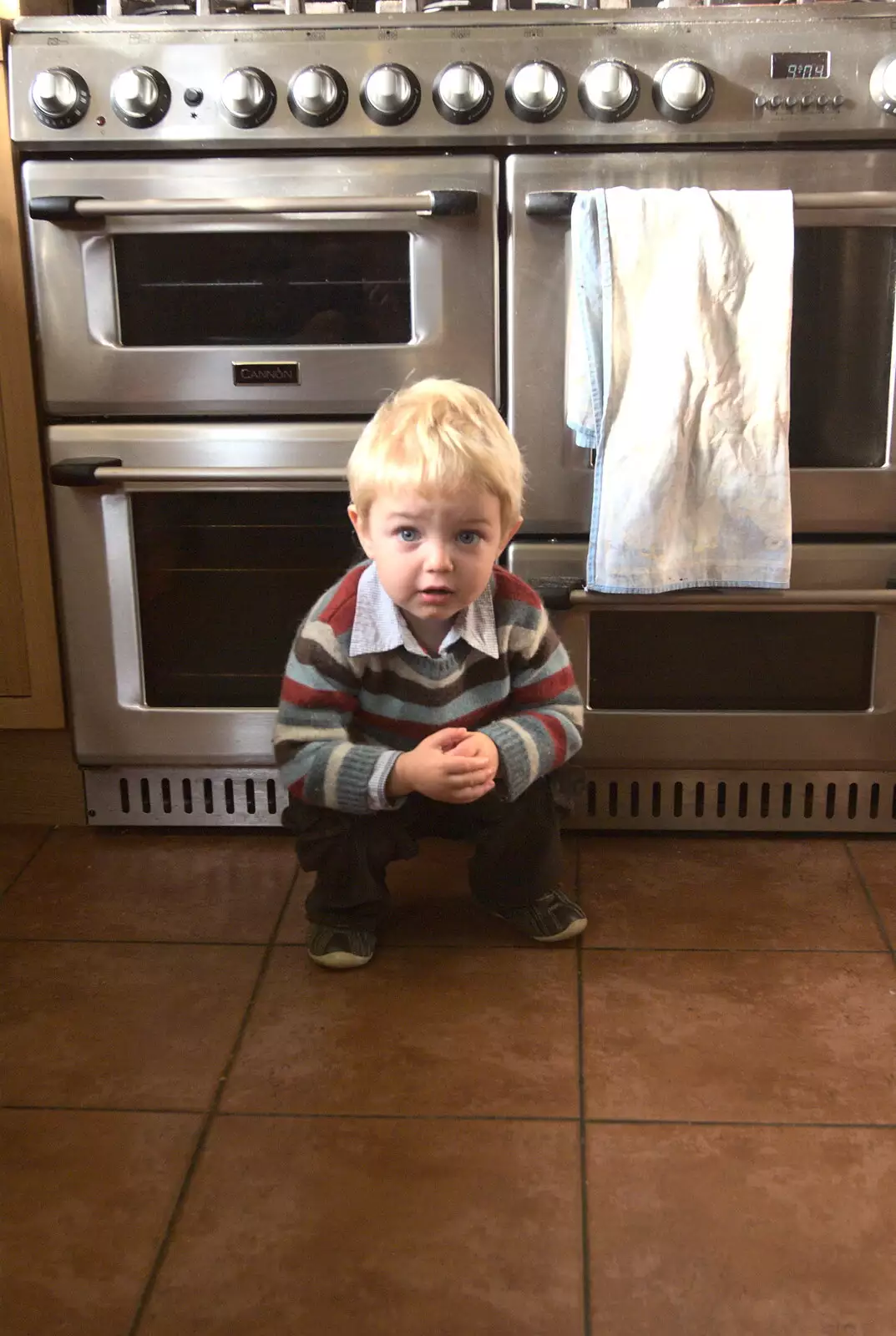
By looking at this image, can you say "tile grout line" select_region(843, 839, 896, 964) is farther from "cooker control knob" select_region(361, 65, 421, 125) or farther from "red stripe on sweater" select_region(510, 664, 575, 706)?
"cooker control knob" select_region(361, 65, 421, 125)

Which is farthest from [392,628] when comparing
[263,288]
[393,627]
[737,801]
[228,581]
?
[737,801]

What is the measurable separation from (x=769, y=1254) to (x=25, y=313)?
49.1 inches

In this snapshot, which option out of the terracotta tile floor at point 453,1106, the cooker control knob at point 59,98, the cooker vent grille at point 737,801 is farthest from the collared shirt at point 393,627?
the cooker control knob at point 59,98

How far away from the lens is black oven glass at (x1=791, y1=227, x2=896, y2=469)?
4.77ft

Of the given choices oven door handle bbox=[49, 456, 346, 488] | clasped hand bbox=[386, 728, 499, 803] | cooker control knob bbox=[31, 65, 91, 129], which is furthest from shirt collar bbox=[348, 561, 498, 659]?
cooker control knob bbox=[31, 65, 91, 129]

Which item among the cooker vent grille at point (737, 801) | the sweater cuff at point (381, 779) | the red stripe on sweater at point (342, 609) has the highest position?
the red stripe on sweater at point (342, 609)

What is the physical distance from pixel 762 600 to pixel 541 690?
0.31m

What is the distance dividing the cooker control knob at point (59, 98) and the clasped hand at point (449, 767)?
2.65ft

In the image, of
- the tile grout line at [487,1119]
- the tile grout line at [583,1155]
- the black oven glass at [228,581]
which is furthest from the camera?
the black oven glass at [228,581]

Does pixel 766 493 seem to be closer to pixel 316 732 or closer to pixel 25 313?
pixel 316 732

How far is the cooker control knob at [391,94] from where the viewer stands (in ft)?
4.65

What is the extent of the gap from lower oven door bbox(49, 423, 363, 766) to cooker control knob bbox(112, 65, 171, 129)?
34cm

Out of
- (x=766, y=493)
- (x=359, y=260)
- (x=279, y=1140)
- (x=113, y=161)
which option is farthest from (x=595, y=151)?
(x=279, y=1140)

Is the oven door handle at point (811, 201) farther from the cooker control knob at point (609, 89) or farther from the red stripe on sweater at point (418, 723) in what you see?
the red stripe on sweater at point (418, 723)
